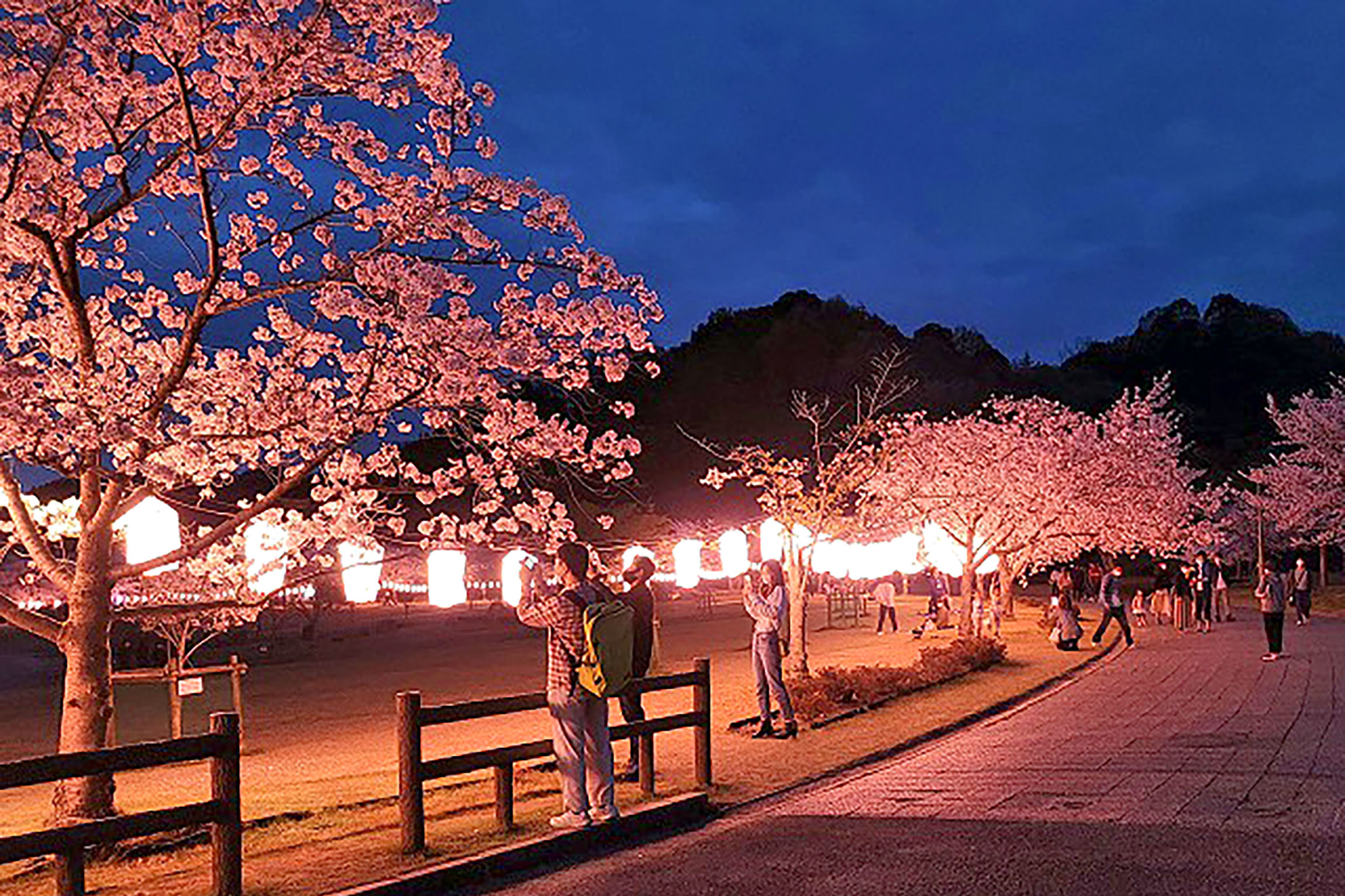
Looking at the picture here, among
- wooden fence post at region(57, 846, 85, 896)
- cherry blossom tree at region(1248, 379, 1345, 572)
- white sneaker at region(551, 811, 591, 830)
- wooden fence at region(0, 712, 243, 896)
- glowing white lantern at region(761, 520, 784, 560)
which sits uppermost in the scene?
cherry blossom tree at region(1248, 379, 1345, 572)

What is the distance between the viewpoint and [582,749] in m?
9.38

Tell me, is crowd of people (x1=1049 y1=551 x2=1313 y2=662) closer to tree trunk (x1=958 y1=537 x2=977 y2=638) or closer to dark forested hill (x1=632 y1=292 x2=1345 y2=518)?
tree trunk (x1=958 y1=537 x2=977 y2=638)

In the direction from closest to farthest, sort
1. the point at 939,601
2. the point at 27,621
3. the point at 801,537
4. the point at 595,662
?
1. the point at 595,662
2. the point at 27,621
3. the point at 801,537
4. the point at 939,601

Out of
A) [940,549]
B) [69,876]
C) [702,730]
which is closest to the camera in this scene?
[69,876]

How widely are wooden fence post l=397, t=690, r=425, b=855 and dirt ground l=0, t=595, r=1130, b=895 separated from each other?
0.58 ft

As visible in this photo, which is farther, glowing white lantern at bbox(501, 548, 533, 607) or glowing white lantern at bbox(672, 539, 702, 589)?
glowing white lantern at bbox(672, 539, 702, 589)

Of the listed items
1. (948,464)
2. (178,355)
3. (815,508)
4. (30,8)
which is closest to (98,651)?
(178,355)

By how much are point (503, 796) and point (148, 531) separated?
5.64 m

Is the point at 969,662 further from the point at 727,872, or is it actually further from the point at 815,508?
the point at 727,872

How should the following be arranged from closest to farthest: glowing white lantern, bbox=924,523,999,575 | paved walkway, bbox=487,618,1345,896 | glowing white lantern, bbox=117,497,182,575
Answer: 1. paved walkway, bbox=487,618,1345,896
2. glowing white lantern, bbox=117,497,182,575
3. glowing white lantern, bbox=924,523,999,575

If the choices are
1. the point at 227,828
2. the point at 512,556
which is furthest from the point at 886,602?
the point at 227,828

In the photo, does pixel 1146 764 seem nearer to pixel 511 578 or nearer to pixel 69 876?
pixel 69 876

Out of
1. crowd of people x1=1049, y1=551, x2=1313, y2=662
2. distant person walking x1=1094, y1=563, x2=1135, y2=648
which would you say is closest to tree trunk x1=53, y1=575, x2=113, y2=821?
crowd of people x1=1049, y1=551, x2=1313, y2=662

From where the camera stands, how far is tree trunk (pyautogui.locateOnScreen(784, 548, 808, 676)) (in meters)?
21.9
